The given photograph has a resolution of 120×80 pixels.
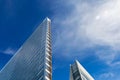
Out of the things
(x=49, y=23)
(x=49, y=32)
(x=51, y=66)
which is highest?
(x=49, y=23)

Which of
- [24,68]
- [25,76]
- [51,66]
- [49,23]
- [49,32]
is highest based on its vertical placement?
[49,23]

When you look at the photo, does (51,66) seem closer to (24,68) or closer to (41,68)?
(41,68)

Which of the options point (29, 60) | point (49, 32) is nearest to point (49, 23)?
point (49, 32)

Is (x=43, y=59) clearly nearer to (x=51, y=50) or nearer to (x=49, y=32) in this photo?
(x=51, y=50)

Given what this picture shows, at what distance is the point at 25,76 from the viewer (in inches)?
2537

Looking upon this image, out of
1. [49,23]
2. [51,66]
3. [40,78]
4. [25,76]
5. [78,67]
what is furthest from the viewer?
[78,67]

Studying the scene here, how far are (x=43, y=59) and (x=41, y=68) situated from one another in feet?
8.26

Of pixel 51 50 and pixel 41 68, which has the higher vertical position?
pixel 51 50

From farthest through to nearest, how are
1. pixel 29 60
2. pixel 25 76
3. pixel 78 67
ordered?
1. pixel 78 67
2. pixel 29 60
3. pixel 25 76

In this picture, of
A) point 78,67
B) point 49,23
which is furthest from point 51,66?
point 78,67

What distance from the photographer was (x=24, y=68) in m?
69.6

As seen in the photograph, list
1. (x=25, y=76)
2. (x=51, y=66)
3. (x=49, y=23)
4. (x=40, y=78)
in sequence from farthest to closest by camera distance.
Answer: (x=49, y=23)
(x=25, y=76)
(x=51, y=66)
(x=40, y=78)

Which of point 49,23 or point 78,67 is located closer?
point 49,23

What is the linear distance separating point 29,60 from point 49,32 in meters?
9.36
